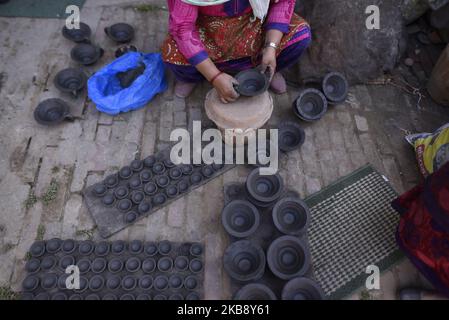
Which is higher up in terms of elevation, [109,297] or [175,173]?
[175,173]

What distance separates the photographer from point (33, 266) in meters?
2.17

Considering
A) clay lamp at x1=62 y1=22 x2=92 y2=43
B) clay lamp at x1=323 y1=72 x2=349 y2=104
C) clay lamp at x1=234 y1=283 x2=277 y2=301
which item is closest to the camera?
clay lamp at x1=234 y1=283 x2=277 y2=301

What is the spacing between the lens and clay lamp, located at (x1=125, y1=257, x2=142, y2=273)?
218cm

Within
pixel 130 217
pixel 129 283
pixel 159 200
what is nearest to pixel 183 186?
pixel 159 200

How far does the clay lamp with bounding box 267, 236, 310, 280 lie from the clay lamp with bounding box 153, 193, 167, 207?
0.82m

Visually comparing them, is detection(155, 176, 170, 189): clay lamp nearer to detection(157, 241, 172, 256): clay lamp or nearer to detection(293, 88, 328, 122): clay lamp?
detection(157, 241, 172, 256): clay lamp

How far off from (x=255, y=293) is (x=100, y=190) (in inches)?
50.1

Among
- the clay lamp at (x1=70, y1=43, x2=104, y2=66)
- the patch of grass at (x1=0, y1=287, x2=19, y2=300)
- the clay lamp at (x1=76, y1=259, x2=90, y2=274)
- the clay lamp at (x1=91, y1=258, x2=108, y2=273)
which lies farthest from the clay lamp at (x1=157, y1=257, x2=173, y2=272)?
the clay lamp at (x1=70, y1=43, x2=104, y2=66)

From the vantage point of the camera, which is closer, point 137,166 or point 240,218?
point 240,218

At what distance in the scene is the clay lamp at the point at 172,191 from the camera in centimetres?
246

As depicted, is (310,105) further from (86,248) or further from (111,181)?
(86,248)

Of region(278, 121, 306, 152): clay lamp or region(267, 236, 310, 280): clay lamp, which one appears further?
region(278, 121, 306, 152): clay lamp

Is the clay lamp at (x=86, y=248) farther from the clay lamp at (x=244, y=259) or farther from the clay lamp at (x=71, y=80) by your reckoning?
the clay lamp at (x=71, y=80)
